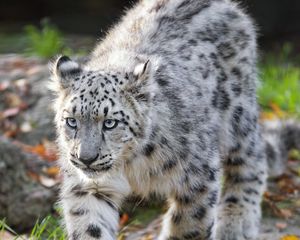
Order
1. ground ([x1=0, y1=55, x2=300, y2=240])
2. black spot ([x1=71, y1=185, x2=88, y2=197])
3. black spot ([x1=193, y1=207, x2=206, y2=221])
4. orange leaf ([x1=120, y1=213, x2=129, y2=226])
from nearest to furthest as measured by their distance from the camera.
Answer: black spot ([x1=71, y1=185, x2=88, y2=197]) → black spot ([x1=193, y1=207, x2=206, y2=221]) → ground ([x1=0, y1=55, x2=300, y2=240]) → orange leaf ([x1=120, y1=213, x2=129, y2=226])

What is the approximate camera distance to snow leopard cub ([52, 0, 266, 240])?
4934mm

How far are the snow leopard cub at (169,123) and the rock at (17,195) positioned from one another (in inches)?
64.4

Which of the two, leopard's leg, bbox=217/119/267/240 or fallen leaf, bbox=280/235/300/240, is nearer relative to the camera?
fallen leaf, bbox=280/235/300/240

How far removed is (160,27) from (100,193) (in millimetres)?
1541

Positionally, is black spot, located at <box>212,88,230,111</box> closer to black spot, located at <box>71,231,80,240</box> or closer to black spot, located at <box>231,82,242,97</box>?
black spot, located at <box>231,82,242,97</box>

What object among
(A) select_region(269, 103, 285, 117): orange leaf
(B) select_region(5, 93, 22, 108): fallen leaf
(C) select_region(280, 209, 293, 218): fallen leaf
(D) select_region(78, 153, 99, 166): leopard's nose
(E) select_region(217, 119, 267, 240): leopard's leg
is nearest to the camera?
(D) select_region(78, 153, 99, 166): leopard's nose

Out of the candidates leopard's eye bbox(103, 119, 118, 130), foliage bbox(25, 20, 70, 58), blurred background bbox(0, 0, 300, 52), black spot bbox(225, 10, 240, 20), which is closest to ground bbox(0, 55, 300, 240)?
foliage bbox(25, 20, 70, 58)

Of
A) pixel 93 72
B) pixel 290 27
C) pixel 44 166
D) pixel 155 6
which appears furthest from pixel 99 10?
pixel 93 72

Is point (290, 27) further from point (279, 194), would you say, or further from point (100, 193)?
point (100, 193)

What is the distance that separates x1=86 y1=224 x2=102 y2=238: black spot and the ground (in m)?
0.39

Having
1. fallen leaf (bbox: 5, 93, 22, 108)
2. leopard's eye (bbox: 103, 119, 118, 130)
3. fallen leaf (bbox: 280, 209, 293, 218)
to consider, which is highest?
leopard's eye (bbox: 103, 119, 118, 130)

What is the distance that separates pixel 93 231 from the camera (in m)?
5.14

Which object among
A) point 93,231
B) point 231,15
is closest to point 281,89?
point 231,15

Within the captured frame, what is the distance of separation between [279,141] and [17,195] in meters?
2.72
